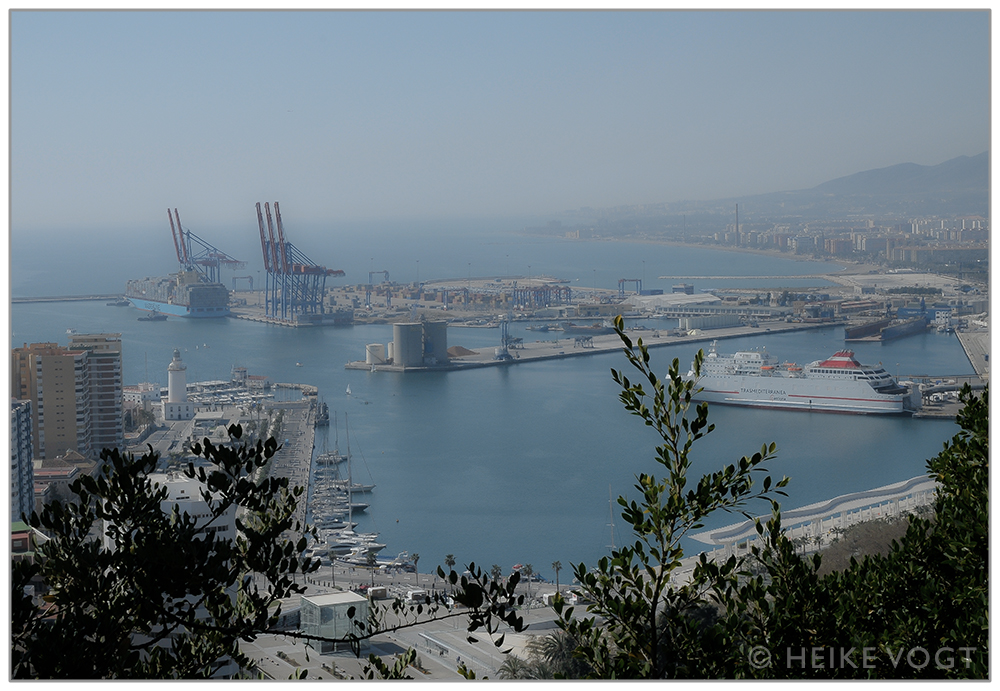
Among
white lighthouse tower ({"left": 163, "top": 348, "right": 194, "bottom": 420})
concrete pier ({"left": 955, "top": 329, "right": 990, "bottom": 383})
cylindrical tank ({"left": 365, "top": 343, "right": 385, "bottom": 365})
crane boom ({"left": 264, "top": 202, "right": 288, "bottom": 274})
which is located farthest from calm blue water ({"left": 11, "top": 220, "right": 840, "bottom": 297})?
concrete pier ({"left": 955, "top": 329, "right": 990, "bottom": 383})

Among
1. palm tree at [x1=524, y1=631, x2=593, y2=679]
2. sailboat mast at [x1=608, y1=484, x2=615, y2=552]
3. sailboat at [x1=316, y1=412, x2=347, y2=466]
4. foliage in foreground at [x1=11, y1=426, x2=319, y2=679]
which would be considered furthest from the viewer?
sailboat at [x1=316, y1=412, x2=347, y2=466]

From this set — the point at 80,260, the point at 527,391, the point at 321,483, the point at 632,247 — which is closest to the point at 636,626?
the point at 321,483

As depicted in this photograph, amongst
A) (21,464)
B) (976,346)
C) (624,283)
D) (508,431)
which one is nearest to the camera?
(21,464)

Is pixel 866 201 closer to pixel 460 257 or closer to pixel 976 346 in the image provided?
pixel 976 346

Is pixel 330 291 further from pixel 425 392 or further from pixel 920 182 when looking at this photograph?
pixel 920 182

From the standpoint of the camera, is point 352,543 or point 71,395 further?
point 71,395

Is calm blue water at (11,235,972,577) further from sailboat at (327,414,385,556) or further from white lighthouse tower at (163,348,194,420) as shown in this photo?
white lighthouse tower at (163,348,194,420)

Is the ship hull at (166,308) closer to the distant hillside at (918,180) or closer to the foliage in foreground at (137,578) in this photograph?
the distant hillside at (918,180)

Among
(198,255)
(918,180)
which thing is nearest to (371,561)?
(198,255)
